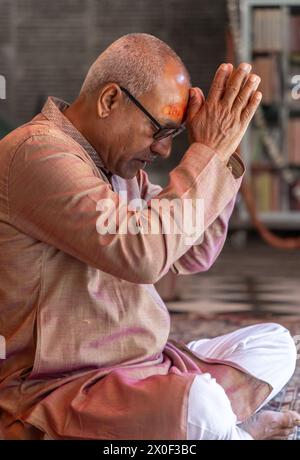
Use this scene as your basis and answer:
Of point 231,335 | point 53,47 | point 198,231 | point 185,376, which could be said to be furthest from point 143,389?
point 53,47

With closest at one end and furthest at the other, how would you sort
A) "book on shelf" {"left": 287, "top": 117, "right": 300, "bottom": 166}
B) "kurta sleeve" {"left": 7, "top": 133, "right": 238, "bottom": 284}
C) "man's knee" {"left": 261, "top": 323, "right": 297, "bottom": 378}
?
"kurta sleeve" {"left": 7, "top": 133, "right": 238, "bottom": 284}, "man's knee" {"left": 261, "top": 323, "right": 297, "bottom": 378}, "book on shelf" {"left": 287, "top": 117, "right": 300, "bottom": 166}

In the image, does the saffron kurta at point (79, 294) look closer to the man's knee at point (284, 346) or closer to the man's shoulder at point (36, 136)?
the man's shoulder at point (36, 136)

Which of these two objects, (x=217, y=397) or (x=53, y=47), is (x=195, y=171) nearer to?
(x=217, y=397)

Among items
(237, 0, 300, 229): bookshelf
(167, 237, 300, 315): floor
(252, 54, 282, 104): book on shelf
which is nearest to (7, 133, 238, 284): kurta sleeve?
(167, 237, 300, 315): floor

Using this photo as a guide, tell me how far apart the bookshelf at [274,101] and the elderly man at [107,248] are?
543 centimetres

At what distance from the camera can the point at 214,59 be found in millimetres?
7539

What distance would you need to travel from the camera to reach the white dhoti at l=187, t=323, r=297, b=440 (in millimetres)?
1574

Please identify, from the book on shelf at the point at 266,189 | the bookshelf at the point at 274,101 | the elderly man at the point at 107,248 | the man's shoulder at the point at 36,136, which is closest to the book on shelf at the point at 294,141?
the bookshelf at the point at 274,101

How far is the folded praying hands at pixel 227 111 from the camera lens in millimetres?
1596

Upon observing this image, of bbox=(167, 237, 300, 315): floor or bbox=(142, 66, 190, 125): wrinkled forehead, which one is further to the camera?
bbox=(167, 237, 300, 315): floor

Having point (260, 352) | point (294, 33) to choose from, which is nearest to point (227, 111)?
point (260, 352)

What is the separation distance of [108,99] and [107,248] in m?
Answer: 0.33

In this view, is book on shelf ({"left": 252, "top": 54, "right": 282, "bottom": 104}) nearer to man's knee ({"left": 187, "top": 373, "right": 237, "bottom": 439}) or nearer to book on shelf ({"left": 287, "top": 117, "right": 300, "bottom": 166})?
book on shelf ({"left": 287, "top": 117, "right": 300, "bottom": 166})

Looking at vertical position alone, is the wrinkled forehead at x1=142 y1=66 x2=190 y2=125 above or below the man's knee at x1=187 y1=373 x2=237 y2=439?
above
